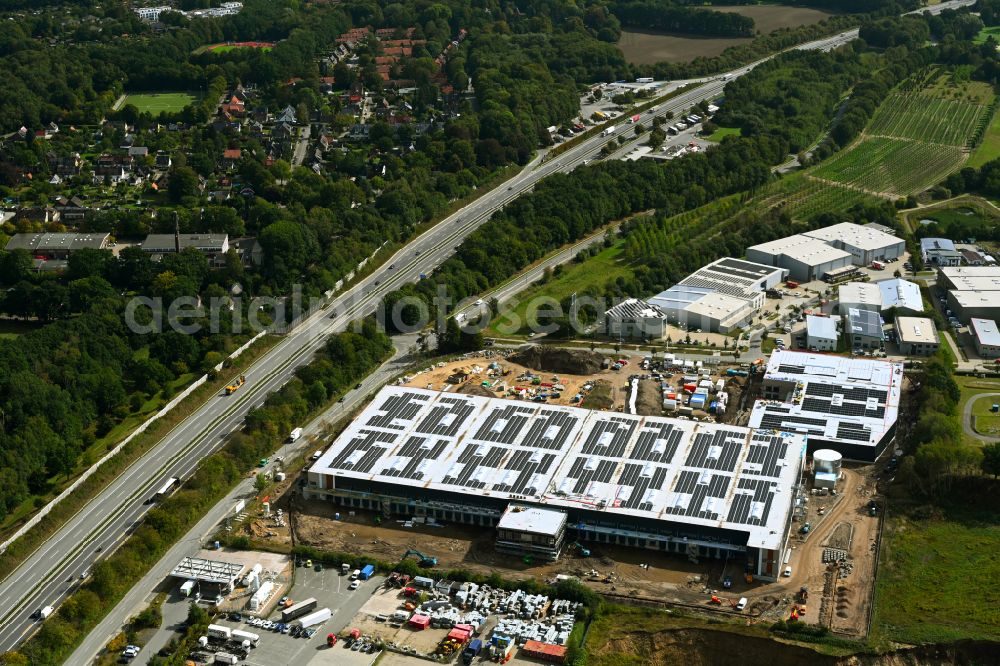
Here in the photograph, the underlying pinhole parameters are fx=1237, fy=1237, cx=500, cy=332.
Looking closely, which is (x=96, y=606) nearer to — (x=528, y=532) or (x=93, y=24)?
(x=528, y=532)

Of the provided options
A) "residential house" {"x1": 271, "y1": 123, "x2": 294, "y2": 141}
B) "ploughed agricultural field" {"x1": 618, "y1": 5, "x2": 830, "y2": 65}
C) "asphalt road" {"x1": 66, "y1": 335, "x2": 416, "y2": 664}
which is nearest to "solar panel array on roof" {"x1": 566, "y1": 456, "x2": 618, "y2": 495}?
"asphalt road" {"x1": 66, "y1": 335, "x2": 416, "y2": 664}

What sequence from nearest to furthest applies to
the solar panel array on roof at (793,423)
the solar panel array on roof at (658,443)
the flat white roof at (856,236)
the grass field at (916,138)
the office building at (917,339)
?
the solar panel array on roof at (658,443)
the solar panel array on roof at (793,423)
the office building at (917,339)
the flat white roof at (856,236)
the grass field at (916,138)

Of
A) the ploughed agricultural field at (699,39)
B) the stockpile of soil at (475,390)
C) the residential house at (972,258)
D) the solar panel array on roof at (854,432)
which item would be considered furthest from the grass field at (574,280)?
the ploughed agricultural field at (699,39)

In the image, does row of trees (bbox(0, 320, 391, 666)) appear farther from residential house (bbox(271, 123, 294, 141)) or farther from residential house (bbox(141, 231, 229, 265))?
residential house (bbox(271, 123, 294, 141))

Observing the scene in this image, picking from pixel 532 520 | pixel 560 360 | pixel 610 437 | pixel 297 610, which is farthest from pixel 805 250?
pixel 297 610

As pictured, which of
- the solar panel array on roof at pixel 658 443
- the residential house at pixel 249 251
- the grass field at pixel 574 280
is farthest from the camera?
the residential house at pixel 249 251

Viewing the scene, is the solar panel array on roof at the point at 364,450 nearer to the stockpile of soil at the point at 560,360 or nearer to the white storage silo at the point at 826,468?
→ the stockpile of soil at the point at 560,360
